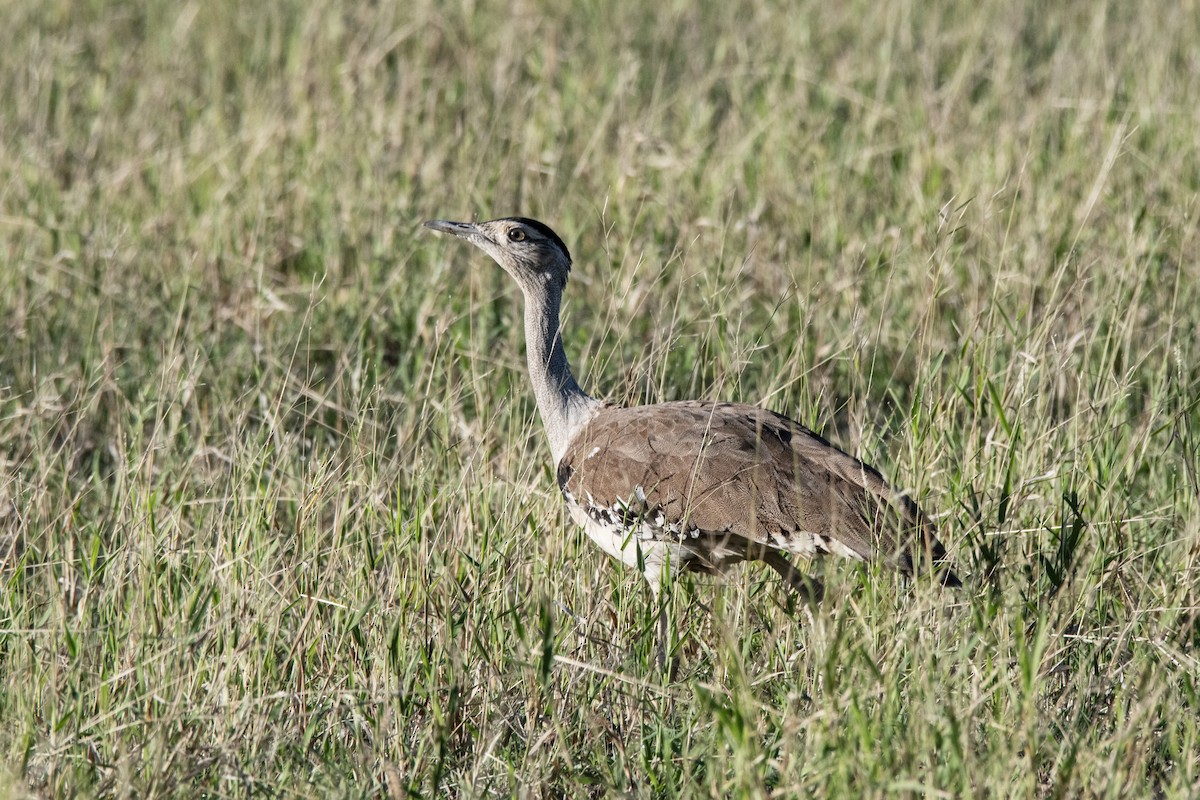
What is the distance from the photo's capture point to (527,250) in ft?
14.1

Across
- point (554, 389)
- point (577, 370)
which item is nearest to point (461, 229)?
point (554, 389)

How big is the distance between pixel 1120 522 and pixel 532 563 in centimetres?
144

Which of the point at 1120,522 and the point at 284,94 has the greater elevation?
the point at 1120,522

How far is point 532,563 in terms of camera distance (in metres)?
3.76

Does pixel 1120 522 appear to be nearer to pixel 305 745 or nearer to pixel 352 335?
pixel 305 745

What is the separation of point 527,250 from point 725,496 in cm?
106

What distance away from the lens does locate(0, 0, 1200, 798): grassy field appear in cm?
305

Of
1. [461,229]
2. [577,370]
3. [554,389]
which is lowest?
[577,370]

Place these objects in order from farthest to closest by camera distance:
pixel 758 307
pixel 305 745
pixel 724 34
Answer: pixel 724 34
pixel 758 307
pixel 305 745

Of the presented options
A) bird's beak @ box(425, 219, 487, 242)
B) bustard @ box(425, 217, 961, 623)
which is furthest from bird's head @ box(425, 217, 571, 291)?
bustard @ box(425, 217, 961, 623)

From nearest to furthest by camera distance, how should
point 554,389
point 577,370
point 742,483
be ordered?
point 742,483
point 554,389
point 577,370

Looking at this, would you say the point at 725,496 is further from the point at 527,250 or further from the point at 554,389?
the point at 527,250

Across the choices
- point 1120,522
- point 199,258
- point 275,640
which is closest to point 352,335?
point 199,258

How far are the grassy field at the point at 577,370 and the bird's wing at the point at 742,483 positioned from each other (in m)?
0.16
